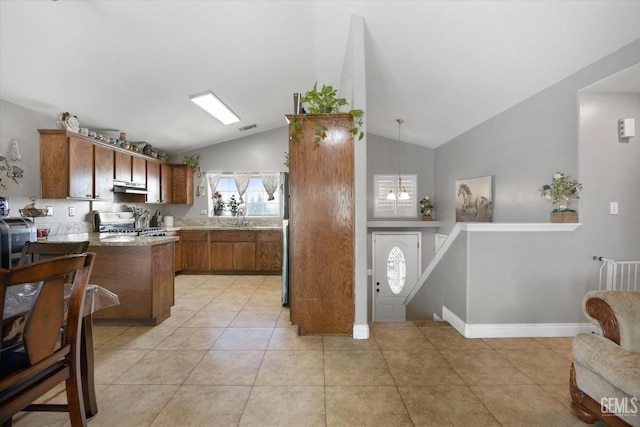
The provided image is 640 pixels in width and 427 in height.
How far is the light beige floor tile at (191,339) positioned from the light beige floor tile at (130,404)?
55cm

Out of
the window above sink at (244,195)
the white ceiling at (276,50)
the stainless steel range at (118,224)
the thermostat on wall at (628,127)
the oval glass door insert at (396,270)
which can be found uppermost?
the white ceiling at (276,50)

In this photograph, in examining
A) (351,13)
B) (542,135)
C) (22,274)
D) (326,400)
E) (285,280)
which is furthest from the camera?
(285,280)

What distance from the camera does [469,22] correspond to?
2.46 metres

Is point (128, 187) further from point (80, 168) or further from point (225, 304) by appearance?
point (225, 304)

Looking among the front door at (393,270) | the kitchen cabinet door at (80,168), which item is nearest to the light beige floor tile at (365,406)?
the kitchen cabinet door at (80,168)

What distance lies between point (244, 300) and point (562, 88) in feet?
14.4

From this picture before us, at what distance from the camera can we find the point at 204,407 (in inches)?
66.8

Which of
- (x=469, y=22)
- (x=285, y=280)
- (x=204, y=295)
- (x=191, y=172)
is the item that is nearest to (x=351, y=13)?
(x=469, y=22)

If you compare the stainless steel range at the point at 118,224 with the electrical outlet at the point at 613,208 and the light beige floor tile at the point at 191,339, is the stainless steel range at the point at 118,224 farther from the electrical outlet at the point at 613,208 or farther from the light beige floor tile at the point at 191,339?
the electrical outlet at the point at 613,208

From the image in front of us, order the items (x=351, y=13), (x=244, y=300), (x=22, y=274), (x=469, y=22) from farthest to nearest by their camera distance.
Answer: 1. (x=244, y=300)
2. (x=351, y=13)
3. (x=469, y=22)
4. (x=22, y=274)

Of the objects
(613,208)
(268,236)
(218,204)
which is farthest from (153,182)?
(613,208)

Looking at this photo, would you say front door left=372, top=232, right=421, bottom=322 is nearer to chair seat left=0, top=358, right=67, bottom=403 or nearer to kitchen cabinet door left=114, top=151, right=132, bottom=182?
kitchen cabinet door left=114, top=151, right=132, bottom=182

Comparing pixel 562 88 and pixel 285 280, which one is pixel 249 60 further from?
pixel 562 88

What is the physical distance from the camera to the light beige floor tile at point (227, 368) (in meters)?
1.97
